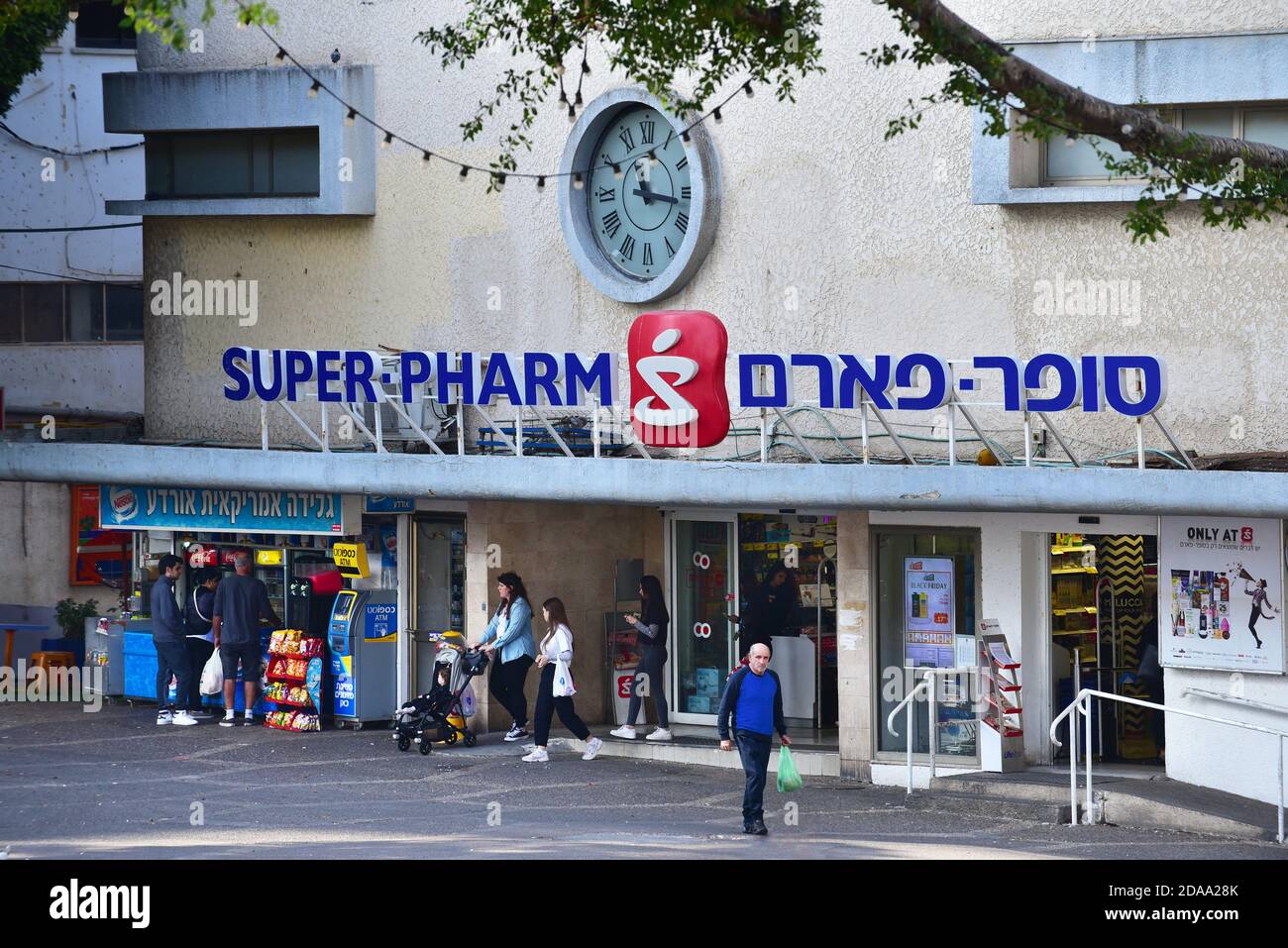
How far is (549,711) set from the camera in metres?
18.2

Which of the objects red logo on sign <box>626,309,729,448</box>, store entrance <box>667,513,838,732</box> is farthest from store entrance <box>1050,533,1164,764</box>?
red logo on sign <box>626,309,729,448</box>

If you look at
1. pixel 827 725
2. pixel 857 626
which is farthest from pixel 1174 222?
pixel 827 725

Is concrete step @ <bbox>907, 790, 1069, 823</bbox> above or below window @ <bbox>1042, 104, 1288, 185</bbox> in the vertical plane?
below

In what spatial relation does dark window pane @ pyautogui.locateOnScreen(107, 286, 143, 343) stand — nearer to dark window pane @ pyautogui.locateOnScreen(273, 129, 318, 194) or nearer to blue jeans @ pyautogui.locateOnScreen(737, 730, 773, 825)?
dark window pane @ pyautogui.locateOnScreen(273, 129, 318, 194)

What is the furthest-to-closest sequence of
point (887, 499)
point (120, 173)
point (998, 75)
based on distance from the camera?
point (120, 173) < point (887, 499) < point (998, 75)

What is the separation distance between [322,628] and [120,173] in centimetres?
1481

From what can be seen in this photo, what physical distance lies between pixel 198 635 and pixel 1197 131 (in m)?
12.3

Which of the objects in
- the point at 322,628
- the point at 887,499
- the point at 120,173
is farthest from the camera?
the point at 120,173

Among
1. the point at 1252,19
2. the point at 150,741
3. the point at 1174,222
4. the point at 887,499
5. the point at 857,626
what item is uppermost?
the point at 1252,19

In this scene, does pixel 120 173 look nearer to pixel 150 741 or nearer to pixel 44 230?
pixel 44 230

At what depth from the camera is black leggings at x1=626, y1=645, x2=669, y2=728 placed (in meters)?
19.1

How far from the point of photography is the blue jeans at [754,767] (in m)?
14.4

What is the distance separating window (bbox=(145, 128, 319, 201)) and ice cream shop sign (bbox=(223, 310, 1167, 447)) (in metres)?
3.45

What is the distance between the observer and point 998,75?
1305cm
